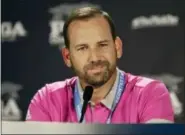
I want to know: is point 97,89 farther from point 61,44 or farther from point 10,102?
point 10,102

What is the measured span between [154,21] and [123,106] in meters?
0.50

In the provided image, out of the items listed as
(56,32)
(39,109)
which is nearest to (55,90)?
(39,109)

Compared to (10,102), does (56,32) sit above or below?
above

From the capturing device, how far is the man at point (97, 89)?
40.6 inches

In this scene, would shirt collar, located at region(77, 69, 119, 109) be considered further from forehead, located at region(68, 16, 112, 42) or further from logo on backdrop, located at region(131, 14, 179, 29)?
logo on backdrop, located at region(131, 14, 179, 29)

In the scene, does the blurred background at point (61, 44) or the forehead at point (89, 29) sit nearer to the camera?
the forehead at point (89, 29)

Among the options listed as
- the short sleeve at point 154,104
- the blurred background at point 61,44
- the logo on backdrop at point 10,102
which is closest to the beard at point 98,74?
the short sleeve at point 154,104

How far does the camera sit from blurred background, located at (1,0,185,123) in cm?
140

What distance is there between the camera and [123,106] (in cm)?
106

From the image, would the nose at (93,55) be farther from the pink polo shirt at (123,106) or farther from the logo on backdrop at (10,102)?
the logo on backdrop at (10,102)

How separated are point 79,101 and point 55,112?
0.24 feet

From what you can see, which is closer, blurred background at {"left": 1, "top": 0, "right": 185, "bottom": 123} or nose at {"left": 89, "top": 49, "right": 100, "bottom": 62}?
nose at {"left": 89, "top": 49, "right": 100, "bottom": 62}

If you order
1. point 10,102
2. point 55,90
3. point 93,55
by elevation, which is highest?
point 93,55

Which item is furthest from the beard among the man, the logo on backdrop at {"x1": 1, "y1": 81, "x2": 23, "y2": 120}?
the logo on backdrop at {"x1": 1, "y1": 81, "x2": 23, "y2": 120}
